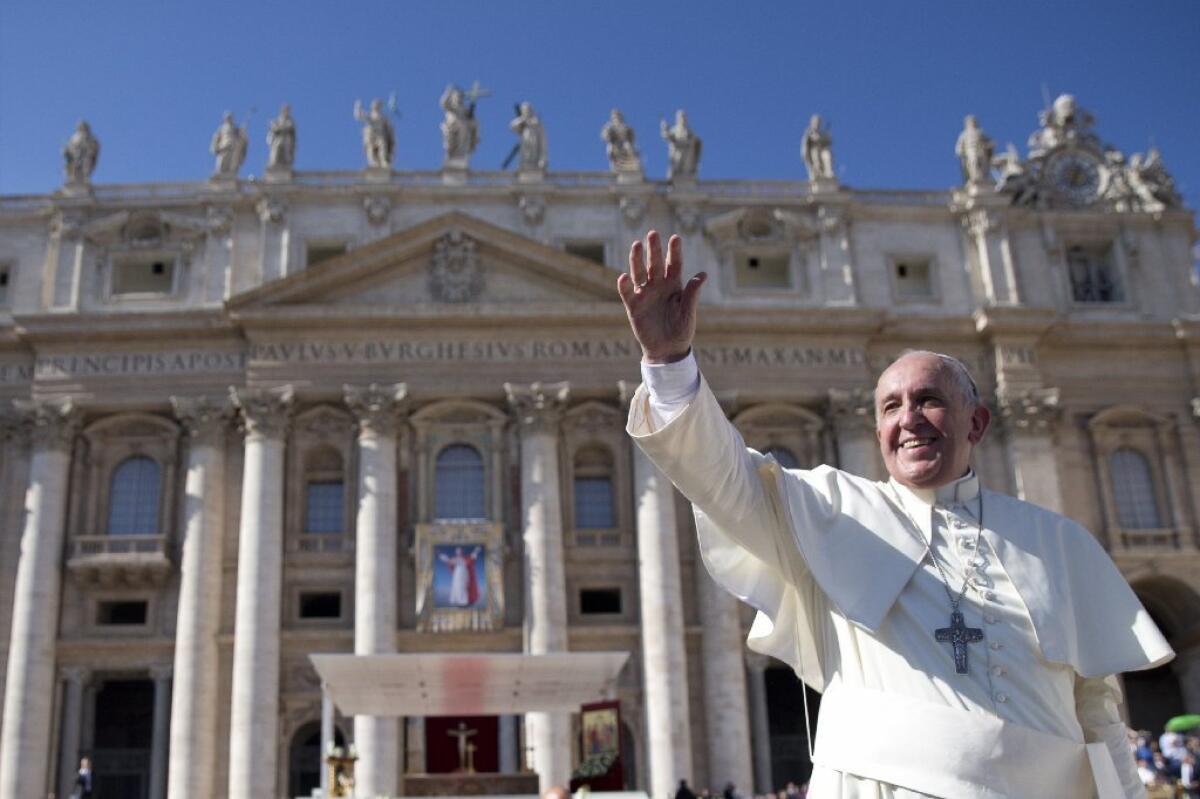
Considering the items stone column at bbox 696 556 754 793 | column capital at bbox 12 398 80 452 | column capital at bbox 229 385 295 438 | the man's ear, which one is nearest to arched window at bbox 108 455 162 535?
column capital at bbox 12 398 80 452

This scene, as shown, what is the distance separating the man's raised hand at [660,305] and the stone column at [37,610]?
2942 centimetres

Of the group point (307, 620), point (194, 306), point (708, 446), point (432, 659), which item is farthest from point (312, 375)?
point (708, 446)

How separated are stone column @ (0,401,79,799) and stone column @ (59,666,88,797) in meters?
0.41

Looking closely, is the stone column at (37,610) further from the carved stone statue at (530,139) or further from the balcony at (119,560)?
the carved stone statue at (530,139)

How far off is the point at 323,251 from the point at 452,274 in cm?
398

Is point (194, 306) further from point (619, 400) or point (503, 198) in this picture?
point (619, 400)

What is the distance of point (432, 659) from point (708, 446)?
20324mm

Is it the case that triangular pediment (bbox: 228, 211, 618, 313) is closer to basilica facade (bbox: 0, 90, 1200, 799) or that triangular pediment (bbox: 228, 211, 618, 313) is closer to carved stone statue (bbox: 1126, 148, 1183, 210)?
basilica facade (bbox: 0, 90, 1200, 799)

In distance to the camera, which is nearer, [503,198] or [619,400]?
[619,400]

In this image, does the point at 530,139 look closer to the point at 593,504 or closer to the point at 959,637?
the point at 593,504

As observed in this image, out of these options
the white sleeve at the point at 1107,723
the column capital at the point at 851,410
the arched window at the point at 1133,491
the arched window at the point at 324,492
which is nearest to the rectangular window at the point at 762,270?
the column capital at the point at 851,410

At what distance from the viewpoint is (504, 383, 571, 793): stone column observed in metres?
29.3

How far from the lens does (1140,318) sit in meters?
35.7

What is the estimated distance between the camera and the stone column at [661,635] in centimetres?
2945
